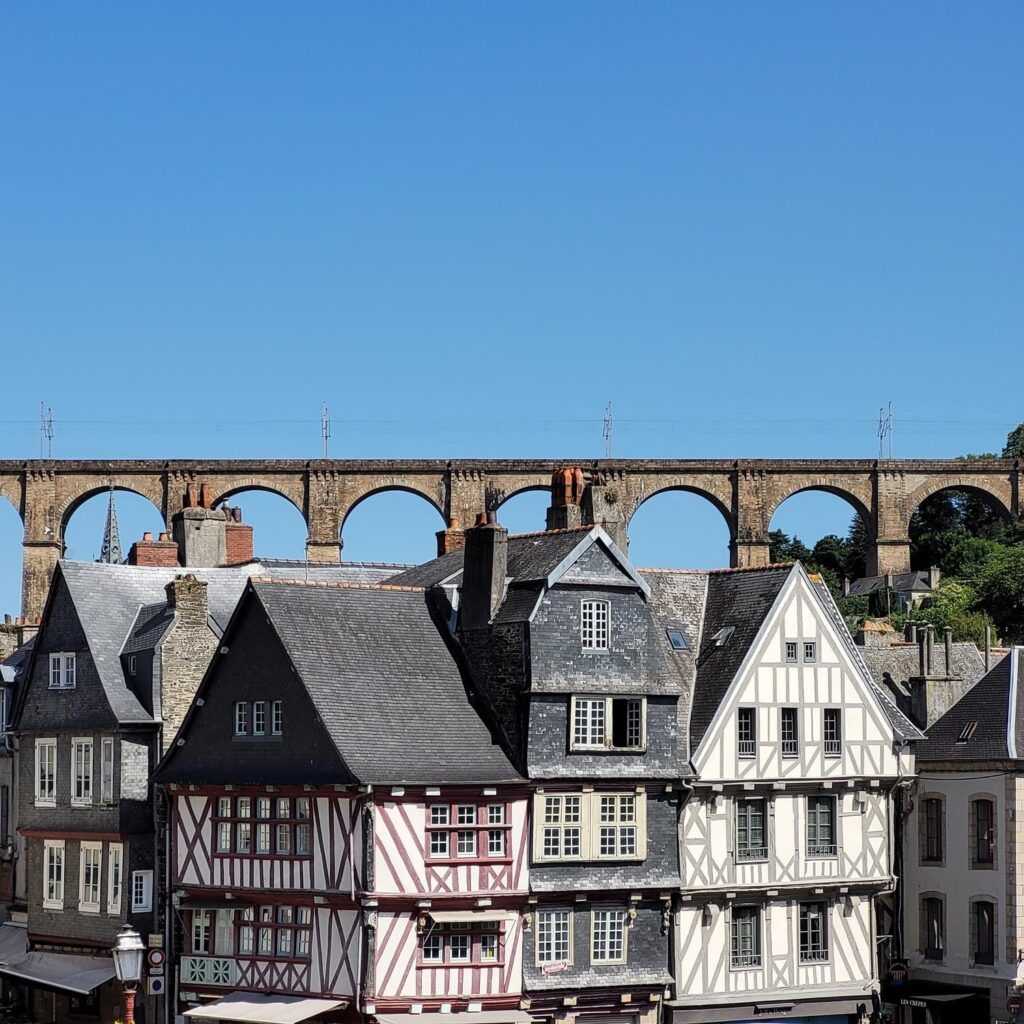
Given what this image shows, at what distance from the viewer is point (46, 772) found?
3972 centimetres

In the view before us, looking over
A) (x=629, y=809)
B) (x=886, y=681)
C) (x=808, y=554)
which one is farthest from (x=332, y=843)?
(x=808, y=554)

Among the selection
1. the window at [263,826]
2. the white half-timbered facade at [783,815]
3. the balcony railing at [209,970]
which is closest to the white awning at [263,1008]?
the balcony railing at [209,970]

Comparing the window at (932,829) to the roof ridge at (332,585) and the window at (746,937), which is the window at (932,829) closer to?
the window at (746,937)

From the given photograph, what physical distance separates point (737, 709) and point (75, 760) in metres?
12.0

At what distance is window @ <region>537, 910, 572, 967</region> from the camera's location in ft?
110

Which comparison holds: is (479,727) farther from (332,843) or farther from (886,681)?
(886,681)

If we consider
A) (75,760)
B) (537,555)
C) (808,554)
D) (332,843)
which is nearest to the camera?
(332,843)

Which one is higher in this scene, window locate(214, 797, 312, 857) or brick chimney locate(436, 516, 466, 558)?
brick chimney locate(436, 516, 466, 558)

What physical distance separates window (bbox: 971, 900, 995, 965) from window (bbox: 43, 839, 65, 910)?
1660cm

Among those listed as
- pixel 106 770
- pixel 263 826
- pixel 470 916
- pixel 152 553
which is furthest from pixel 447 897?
pixel 152 553

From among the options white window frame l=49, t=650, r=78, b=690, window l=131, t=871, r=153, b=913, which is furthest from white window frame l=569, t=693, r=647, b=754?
white window frame l=49, t=650, r=78, b=690

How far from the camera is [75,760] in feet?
127

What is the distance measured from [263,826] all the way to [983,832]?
45.7 feet

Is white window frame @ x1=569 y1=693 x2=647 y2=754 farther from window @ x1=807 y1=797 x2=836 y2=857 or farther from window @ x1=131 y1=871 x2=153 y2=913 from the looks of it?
window @ x1=131 y1=871 x2=153 y2=913
